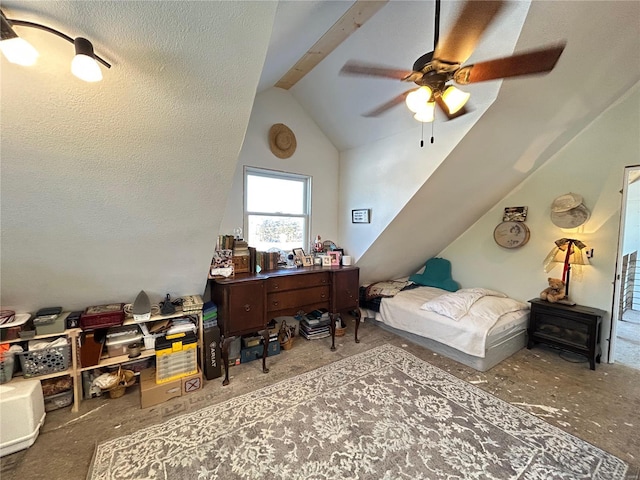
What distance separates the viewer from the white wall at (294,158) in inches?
115

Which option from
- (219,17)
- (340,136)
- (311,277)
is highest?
(340,136)

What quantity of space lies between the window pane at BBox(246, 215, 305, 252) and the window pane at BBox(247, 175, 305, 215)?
4.2 inches

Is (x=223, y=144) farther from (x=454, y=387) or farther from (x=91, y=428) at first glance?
(x=454, y=387)

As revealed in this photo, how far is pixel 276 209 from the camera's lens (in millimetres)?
3244

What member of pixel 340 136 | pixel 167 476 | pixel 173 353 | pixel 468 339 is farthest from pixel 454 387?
pixel 340 136

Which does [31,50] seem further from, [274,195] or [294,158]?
[294,158]

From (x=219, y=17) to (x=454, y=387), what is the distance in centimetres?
300

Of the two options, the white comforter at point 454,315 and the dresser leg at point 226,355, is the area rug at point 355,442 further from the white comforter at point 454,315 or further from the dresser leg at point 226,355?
the white comforter at point 454,315

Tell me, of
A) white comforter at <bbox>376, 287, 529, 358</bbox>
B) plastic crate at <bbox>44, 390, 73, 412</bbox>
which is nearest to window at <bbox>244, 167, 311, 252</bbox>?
white comforter at <bbox>376, 287, 529, 358</bbox>

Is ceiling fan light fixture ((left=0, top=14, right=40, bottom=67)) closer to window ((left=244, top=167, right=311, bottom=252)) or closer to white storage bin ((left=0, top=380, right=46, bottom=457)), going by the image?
white storage bin ((left=0, top=380, right=46, bottom=457))

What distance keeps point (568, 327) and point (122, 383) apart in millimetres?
4294

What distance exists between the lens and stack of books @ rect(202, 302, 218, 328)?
235 centimetres

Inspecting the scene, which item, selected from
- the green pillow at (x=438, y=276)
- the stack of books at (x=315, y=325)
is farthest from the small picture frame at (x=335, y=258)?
the green pillow at (x=438, y=276)

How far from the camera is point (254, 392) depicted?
86.0 inches
